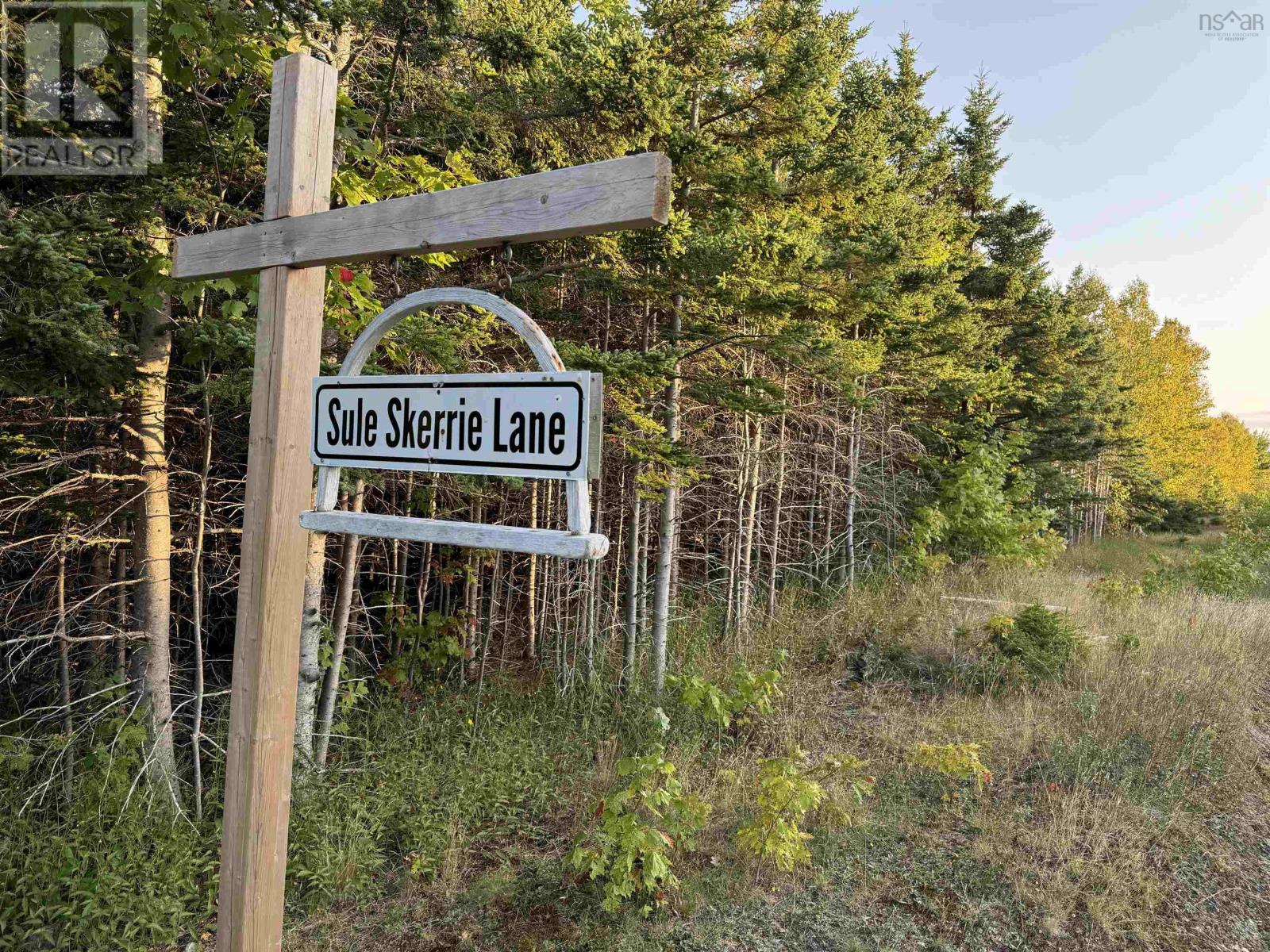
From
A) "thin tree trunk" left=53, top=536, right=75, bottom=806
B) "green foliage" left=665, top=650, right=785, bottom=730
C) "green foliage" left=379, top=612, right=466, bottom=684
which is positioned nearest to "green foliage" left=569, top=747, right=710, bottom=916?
"green foliage" left=665, top=650, right=785, bottom=730

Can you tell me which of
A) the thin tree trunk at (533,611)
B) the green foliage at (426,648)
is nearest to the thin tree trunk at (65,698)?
the green foliage at (426,648)

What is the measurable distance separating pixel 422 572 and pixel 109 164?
3995 mm

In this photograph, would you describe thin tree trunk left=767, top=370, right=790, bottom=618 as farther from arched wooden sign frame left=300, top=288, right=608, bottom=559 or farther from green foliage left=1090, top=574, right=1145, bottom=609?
arched wooden sign frame left=300, top=288, right=608, bottom=559

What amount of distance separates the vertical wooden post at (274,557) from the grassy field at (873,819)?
1.87 m

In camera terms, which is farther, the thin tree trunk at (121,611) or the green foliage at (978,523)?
the green foliage at (978,523)

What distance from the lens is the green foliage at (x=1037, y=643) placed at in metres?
6.60

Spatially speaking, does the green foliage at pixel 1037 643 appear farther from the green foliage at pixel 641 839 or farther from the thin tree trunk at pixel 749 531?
the green foliage at pixel 641 839

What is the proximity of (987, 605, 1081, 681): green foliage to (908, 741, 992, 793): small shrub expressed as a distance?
217 cm

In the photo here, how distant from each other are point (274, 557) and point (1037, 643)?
6.95m

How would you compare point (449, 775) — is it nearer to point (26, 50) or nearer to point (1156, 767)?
point (26, 50)

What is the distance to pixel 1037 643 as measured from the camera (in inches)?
266

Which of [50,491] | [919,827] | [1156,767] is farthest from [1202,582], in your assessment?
[50,491]

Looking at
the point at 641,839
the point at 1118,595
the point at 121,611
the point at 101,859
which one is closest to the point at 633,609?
the point at 641,839

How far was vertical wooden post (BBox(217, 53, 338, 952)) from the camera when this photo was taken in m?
2.11
